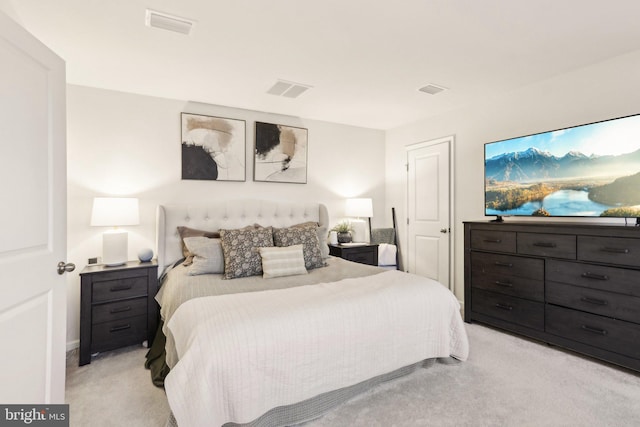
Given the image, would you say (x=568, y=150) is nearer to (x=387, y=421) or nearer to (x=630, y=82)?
(x=630, y=82)

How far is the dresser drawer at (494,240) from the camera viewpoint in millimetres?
3049

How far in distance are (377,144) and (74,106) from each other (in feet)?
12.5

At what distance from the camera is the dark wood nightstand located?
2.62 metres

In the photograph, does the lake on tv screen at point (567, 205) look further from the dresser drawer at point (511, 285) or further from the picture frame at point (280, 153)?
the picture frame at point (280, 153)

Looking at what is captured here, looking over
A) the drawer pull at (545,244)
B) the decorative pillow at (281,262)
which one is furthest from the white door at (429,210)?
the decorative pillow at (281,262)

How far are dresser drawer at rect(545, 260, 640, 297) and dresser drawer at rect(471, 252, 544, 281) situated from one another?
9 centimetres

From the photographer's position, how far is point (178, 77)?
293 centimetres

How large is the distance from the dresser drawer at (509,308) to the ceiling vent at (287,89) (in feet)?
9.31

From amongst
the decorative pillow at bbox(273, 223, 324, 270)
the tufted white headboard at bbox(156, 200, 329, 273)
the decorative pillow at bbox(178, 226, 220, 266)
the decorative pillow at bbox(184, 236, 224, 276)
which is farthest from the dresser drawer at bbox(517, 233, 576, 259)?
the decorative pillow at bbox(178, 226, 220, 266)

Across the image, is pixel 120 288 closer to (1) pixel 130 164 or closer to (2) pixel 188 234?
(2) pixel 188 234

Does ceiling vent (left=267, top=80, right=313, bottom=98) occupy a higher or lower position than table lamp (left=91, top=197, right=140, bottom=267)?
higher

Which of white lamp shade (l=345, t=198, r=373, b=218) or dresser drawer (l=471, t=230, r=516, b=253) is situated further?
white lamp shade (l=345, t=198, r=373, b=218)

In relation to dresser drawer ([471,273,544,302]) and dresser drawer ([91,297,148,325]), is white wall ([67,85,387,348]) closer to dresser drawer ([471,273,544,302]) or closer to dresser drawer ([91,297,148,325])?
dresser drawer ([91,297,148,325])

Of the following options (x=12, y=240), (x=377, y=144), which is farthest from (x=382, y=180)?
(x=12, y=240)
